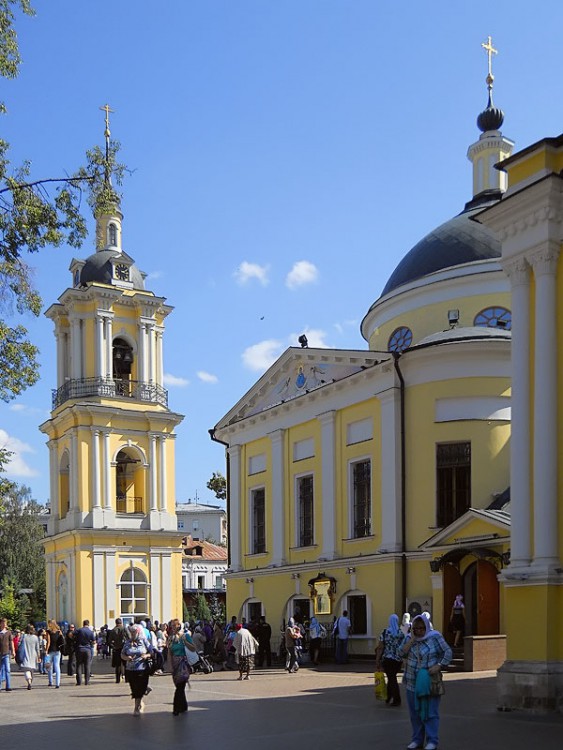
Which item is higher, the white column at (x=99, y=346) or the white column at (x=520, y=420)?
the white column at (x=99, y=346)

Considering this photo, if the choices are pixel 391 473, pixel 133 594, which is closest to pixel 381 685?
pixel 391 473

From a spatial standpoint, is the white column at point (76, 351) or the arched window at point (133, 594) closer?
the arched window at point (133, 594)

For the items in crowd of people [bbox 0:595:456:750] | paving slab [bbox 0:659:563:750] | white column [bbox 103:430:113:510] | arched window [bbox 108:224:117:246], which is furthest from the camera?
arched window [bbox 108:224:117:246]

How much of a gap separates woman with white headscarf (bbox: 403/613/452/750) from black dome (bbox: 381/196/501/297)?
2198cm

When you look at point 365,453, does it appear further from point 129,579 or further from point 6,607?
point 6,607

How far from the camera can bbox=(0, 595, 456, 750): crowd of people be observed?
1170cm

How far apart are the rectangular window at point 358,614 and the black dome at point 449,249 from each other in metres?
10.8

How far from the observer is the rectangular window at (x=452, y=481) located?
2739 cm

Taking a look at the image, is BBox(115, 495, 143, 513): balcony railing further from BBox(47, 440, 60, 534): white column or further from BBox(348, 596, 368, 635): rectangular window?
BBox(348, 596, 368, 635): rectangular window

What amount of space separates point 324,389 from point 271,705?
15294mm

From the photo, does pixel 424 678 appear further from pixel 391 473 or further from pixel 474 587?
pixel 391 473

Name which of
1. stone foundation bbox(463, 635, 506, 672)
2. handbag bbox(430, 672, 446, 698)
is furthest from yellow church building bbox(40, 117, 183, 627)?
handbag bbox(430, 672, 446, 698)

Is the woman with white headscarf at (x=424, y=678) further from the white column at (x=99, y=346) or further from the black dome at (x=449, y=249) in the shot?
the white column at (x=99, y=346)

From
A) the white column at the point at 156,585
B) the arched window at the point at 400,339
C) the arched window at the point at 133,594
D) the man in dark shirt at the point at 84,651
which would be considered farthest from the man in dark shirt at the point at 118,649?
the white column at the point at 156,585
